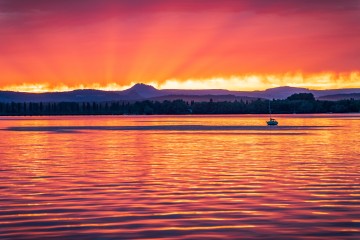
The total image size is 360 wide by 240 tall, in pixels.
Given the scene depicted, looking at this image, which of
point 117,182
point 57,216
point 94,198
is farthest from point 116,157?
point 57,216

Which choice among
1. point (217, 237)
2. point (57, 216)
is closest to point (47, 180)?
point (57, 216)

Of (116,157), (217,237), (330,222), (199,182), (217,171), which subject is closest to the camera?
(217,237)

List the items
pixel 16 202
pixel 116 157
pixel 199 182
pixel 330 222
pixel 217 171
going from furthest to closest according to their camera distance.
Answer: pixel 116 157 → pixel 217 171 → pixel 199 182 → pixel 16 202 → pixel 330 222

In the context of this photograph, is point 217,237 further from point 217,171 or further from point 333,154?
point 333,154

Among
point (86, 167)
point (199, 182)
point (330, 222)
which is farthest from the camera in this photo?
point (86, 167)

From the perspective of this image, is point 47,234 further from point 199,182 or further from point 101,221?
point 199,182

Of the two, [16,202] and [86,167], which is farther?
[86,167]

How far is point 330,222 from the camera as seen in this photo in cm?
1925

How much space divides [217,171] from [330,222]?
15405mm

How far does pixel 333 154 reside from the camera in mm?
47125

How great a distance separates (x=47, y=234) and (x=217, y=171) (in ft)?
57.8

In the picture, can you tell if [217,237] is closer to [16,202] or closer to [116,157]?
[16,202]

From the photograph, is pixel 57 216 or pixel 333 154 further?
pixel 333 154

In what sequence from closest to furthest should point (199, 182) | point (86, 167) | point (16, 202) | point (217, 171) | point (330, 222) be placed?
point (330, 222) < point (16, 202) < point (199, 182) < point (217, 171) < point (86, 167)
